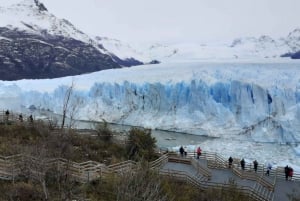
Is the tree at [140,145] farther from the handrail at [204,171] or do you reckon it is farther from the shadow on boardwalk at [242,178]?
the handrail at [204,171]

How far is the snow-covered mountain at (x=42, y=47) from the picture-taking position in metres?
77.2

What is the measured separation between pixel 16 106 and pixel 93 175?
2771 cm

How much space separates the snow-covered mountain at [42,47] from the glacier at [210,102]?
43.2m

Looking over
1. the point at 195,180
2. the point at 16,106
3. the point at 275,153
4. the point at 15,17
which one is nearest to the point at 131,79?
the point at 16,106

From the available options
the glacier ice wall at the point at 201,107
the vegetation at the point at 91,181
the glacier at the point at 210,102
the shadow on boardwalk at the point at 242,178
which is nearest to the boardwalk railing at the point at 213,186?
the shadow on boardwalk at the point at 242,178

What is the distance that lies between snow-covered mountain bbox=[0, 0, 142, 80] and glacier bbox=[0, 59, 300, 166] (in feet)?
142

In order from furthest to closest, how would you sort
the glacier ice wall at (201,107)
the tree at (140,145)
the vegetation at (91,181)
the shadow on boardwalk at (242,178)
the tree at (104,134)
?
the glacier ice wall at (201,107)
the tree at (104,134)
the tree at (140,145)
the shadow on boardwalk at (242,178)
the vegetation at (91,181)

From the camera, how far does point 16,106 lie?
1502 inches

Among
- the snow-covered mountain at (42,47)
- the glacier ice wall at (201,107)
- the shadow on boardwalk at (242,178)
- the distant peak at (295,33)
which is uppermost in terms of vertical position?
the distant peak at (295,33)

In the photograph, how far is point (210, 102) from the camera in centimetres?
2755

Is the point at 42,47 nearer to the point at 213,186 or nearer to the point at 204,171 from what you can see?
the point at 204,171

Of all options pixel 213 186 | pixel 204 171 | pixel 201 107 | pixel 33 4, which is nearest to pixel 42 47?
pixel 33 4

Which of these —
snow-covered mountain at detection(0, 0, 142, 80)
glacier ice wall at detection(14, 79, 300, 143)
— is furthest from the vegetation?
Answer: snow-covered mountain at detection(0, 0, 142, 80)

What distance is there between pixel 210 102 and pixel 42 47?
62345 millimetres
